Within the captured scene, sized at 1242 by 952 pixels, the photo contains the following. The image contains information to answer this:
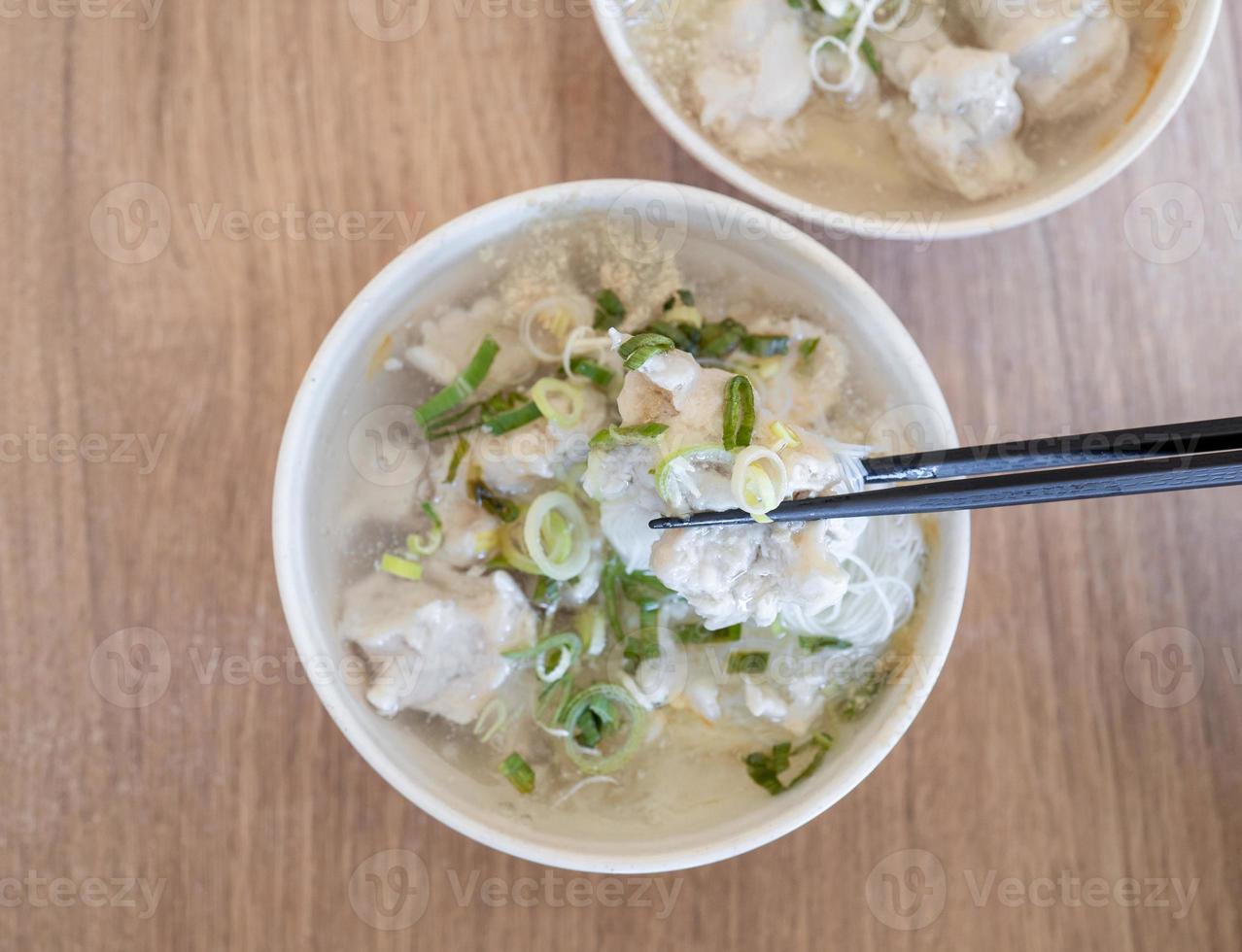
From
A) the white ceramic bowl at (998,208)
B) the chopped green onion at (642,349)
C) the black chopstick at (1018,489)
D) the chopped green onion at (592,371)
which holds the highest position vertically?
the white ceramic bowl at (998,208)

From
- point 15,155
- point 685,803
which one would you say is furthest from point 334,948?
point 15,155

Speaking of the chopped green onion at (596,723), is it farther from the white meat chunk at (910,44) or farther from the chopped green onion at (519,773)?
the white meat chunk at (910,44)

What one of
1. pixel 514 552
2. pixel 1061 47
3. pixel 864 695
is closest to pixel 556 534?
pixel 514 552

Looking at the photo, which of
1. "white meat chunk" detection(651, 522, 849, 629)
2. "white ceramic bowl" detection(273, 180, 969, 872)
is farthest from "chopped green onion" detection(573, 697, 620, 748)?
"white meat chunk" detection(651, 522, 849, 629)

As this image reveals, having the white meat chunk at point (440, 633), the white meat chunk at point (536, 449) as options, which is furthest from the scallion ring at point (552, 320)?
the white meat chunk at point (440, 633)

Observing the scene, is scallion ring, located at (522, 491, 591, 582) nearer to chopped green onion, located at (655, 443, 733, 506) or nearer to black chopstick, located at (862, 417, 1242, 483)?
chopped green onion, located at (655, 443, 733, 506)

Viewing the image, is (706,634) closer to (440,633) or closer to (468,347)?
(440,633)
